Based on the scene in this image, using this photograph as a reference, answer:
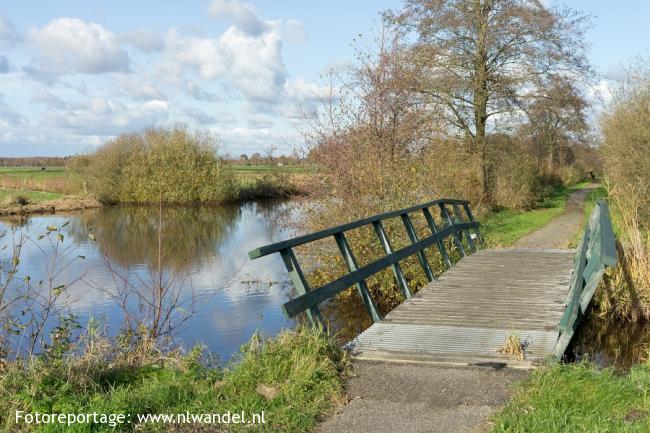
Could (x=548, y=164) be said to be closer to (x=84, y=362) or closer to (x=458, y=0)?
(x=458, y=0)

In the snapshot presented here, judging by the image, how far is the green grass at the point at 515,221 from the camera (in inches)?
746

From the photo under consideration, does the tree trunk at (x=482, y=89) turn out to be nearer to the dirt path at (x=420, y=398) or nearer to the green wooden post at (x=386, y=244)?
the green wooden post at (x=386, y=244)

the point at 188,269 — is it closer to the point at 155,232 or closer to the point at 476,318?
the point at 155,232

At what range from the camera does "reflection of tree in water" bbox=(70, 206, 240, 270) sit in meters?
19.5

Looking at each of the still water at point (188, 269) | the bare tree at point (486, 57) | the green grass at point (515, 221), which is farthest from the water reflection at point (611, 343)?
the bare tree at point (486, 57)

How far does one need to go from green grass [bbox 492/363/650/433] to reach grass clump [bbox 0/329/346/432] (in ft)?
3.97

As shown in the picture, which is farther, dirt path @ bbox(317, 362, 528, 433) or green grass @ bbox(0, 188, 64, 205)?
green grass @ bbox(0, 188, 64, 205)

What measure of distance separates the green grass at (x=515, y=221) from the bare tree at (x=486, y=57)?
1426 mm

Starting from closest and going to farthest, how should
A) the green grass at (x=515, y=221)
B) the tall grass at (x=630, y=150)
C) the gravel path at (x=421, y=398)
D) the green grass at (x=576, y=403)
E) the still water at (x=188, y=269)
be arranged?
the green grass at (x=576, y=403)
the gravel path at (x=421, y=398)
the still water at (x=188, y=269)
the tall grass at (x=630, y=150)
the green grass at (x=515, y=221)

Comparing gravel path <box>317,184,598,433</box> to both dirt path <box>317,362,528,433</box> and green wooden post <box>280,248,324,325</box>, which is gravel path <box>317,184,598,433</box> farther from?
green wooden post <box>280,248,324,325</box>

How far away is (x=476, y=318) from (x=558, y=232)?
43.9ft

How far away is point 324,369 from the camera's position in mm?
5066

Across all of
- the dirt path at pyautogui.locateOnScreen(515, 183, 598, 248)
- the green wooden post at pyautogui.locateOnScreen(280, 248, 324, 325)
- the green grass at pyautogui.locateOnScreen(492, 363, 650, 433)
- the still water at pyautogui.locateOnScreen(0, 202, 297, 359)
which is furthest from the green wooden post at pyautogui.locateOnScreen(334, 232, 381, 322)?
the dirt path at pyautogui.locateOnScreen(515, 183, 598, 248)

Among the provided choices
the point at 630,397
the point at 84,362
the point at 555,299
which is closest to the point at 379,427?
the point at 630,397
